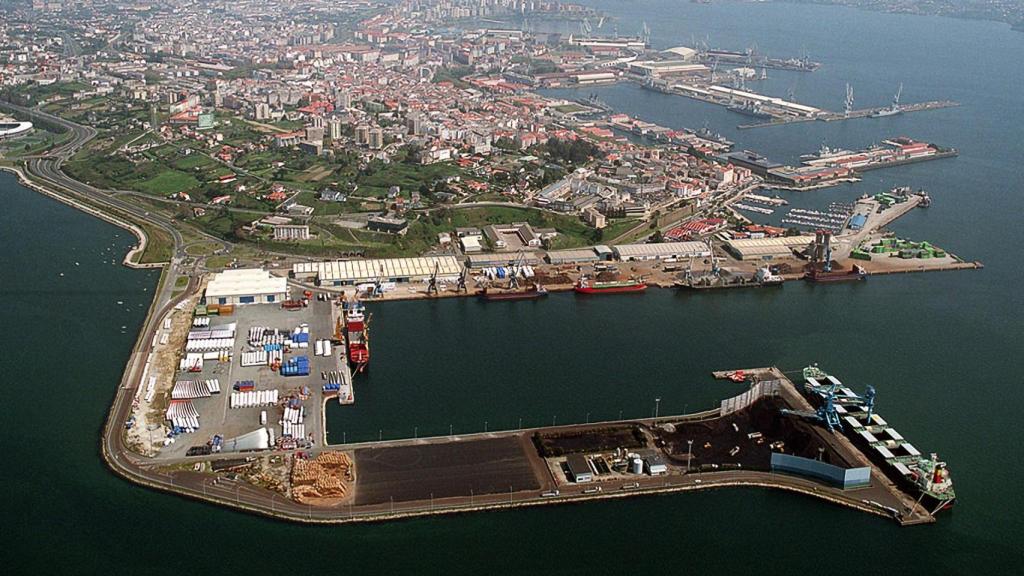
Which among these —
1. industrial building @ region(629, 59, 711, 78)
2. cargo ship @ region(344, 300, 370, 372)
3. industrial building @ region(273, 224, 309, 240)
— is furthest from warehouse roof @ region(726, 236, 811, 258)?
industrial building @ region(629, 59, 711, 78)

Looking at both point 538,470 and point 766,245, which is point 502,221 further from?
point 538,470

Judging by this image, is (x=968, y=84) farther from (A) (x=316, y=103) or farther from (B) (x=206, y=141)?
(B) (x=206, y=141)

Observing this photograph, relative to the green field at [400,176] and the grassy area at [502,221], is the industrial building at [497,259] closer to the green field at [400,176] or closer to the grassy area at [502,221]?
the grassy area at [502,221]

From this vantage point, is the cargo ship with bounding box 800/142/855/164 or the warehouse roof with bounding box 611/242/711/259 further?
the cargo ship with bounding box 800/142/855/164


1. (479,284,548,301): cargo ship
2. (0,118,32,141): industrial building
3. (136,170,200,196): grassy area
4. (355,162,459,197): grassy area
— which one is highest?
(0,118,32,141): industrial building

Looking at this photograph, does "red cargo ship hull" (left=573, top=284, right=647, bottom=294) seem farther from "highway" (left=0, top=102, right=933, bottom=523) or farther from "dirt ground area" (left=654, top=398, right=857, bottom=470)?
"highway" (left=0, top=102, right=933, bottom=523)

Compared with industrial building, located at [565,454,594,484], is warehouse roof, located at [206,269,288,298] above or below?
above

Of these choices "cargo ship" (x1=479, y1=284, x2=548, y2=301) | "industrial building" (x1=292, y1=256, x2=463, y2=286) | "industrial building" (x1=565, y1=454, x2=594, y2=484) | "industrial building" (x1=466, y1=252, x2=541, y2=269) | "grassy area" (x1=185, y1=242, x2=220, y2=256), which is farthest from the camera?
"grassy area" (x1=185, y1=242, x2=220, y2=256)
